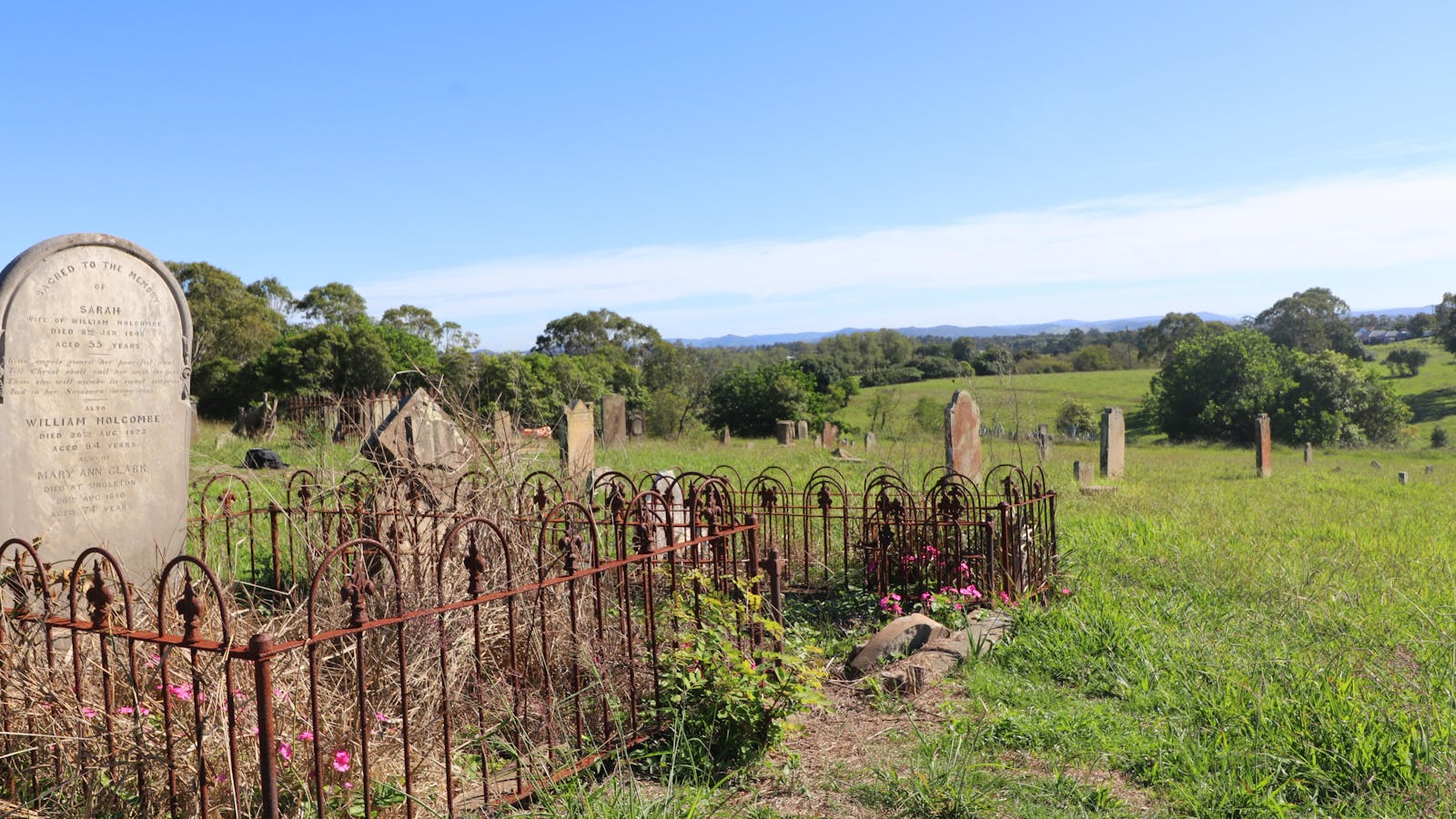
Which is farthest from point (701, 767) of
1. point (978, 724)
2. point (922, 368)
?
point (922, 368)

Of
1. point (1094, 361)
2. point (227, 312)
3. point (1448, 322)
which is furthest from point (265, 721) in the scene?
point (1094, 361)

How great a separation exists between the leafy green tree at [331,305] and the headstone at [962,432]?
4505cm

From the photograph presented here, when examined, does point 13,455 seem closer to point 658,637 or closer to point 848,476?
point 658,637

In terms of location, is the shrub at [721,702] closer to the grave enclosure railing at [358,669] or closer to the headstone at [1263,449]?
the grave enclosure railing at [358,669]

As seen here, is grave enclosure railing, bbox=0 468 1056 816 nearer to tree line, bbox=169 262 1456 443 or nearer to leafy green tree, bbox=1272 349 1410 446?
tree line, bbox=169 262 1456 443

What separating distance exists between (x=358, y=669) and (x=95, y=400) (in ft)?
10.4

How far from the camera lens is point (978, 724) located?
4.57 meters

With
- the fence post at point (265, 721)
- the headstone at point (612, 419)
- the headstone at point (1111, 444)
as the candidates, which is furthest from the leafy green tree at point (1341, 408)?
the fence post at point (265, 721)

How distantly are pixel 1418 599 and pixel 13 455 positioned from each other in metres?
8.40

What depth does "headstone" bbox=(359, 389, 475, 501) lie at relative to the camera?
580cm

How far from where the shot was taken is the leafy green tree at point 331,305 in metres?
49.8

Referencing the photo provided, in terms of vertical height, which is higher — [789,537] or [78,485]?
[78,485]

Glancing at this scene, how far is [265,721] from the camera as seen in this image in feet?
8.93

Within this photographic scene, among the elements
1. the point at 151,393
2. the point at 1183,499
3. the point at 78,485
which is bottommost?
the point at 1183,499
